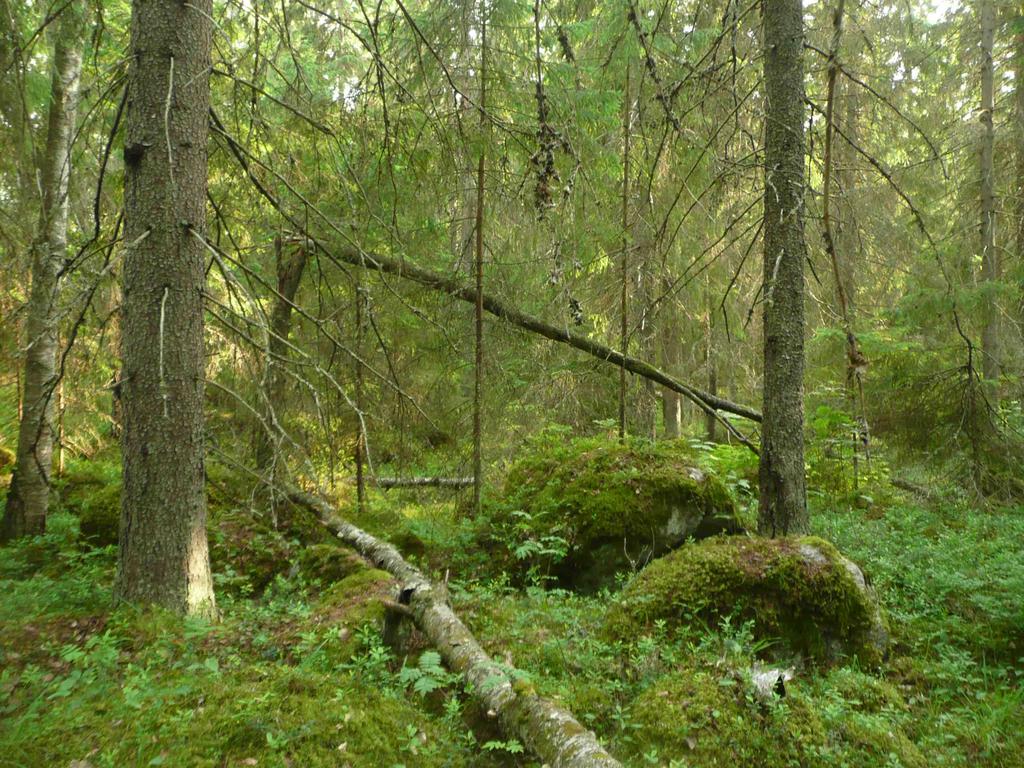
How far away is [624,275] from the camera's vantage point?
9.27 metres

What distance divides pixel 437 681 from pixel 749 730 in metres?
1.71

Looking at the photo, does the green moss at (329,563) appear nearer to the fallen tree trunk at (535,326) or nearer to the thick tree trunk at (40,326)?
the thick tree trunk at (40,326)

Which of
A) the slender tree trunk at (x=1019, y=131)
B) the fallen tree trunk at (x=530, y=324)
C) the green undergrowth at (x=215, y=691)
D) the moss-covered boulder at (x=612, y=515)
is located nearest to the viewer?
the green undergrowth at (x=215, y=691)

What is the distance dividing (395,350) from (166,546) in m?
5.91

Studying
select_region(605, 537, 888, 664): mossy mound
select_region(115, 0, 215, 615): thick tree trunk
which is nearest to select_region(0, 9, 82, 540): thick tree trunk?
select_region(115, 0, 215, 615): thick tree trunk

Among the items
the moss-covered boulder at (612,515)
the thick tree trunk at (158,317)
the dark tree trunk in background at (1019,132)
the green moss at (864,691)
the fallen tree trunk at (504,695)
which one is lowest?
the green moss at (864,691)

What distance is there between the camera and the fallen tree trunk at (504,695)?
2.84m

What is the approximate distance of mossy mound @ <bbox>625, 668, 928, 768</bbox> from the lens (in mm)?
3084

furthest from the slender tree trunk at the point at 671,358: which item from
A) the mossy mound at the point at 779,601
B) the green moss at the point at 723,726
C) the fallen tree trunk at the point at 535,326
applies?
the green moss at the point at 723,726

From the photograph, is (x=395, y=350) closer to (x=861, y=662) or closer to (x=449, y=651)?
(x=449, y=651)

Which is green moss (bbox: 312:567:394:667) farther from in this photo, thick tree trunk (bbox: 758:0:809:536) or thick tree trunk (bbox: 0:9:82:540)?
thick tree trunk (bbox: 0:9:82:540)

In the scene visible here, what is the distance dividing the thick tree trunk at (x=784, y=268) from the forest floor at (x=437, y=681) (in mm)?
1415

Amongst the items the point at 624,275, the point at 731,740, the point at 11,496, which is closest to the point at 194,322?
the point at 731,740

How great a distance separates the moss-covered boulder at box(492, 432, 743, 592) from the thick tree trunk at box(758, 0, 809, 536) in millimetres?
1022
